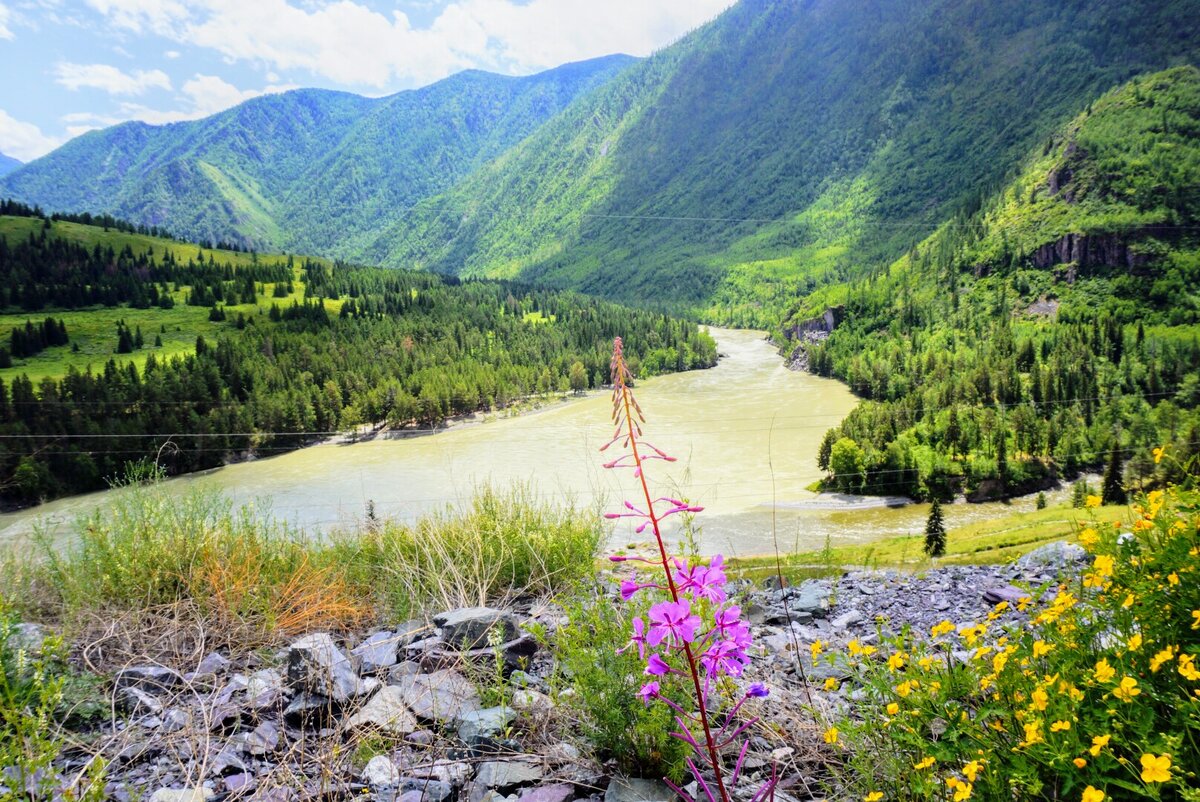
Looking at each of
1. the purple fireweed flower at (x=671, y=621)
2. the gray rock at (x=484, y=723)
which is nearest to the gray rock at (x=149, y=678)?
the gray rock at (x=484, y=723)

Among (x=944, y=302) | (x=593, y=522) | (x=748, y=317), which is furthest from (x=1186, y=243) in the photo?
(x=593, y=522)

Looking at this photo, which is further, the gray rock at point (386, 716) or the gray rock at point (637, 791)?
the gray rock at point (386, 716)

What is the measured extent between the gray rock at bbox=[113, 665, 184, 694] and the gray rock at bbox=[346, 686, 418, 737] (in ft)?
4.24

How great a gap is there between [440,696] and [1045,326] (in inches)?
4391

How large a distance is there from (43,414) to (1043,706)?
66.9m

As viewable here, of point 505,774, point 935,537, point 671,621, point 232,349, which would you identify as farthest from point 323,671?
point 232,349

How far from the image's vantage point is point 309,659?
12.2 ft

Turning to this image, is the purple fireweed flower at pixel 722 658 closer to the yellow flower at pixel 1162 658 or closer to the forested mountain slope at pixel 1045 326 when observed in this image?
the yellow flower at pixel 1162 658

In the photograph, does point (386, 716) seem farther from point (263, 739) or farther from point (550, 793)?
point (550, 793)

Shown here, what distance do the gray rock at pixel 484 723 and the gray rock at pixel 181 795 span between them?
1113 mm

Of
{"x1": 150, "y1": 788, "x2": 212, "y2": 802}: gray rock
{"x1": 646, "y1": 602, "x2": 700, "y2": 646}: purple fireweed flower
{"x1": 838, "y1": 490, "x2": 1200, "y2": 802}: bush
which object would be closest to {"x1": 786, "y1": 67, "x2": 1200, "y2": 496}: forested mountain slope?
{"x1": 838, "y1": 490, "x2": 1200, "y2": 802}: bush

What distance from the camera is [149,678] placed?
3.72 m

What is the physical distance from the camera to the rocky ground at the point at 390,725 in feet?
9.31

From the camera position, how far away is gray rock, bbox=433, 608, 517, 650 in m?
4.19
